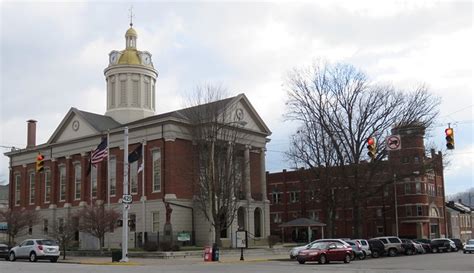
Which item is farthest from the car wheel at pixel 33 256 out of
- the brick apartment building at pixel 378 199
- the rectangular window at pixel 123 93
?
the rectangular window at pixel 123 93

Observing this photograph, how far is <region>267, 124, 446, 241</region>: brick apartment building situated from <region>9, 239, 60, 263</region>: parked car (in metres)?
26.1

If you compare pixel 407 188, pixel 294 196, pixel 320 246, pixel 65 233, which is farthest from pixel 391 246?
pixel 294 196

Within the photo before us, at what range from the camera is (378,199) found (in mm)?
86312

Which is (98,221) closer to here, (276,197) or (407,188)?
(407,188)

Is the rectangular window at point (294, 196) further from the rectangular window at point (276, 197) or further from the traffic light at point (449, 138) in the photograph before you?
the traffic light at point (449, 138)

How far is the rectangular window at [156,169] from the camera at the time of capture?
55.0 m

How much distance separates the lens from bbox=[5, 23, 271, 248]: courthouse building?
54250 mm

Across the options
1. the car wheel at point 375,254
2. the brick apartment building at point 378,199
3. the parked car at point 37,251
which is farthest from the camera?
the brick apartment building at point 378,199

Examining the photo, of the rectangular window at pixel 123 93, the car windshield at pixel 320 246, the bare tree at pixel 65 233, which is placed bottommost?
the car windshield at pixel 320 246

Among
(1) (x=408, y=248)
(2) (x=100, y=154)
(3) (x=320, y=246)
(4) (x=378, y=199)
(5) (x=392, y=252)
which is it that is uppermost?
(2) (x=100, y=154)

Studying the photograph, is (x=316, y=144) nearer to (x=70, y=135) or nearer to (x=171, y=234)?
Result: (x=171, y=234)

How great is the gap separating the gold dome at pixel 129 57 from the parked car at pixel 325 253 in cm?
3858

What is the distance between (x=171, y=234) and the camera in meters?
50.9

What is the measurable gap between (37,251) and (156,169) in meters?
19.2
